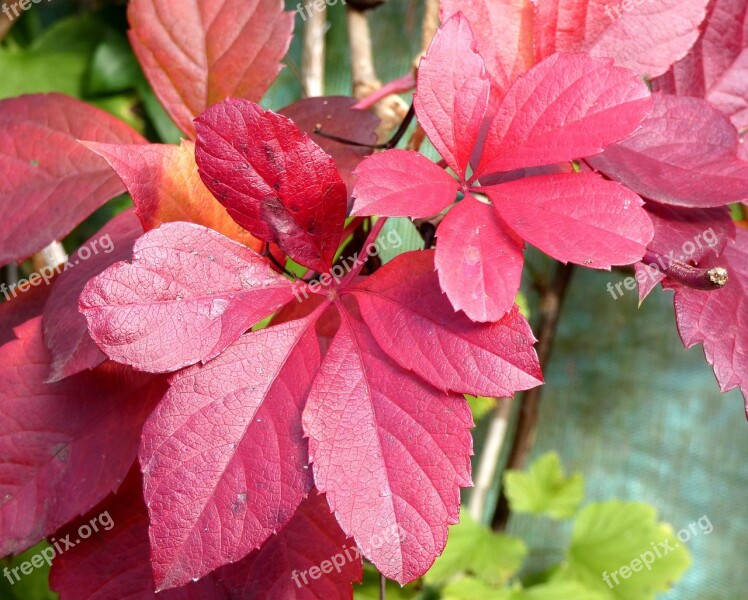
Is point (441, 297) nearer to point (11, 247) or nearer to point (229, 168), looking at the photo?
point (229, 168)

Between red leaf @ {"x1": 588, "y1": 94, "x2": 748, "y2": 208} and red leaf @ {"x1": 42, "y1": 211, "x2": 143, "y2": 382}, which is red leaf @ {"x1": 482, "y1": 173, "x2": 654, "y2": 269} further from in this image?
red leaf @ {"x1": 42, "y1": 211, "x2": 143, "y2": 382}

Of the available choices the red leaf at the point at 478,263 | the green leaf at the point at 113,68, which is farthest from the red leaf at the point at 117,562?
the green leaf at the point at 113,68

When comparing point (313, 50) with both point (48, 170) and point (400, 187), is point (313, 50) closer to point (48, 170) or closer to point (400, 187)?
point (48, 170)

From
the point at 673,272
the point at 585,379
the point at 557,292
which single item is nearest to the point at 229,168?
the point at 673,272

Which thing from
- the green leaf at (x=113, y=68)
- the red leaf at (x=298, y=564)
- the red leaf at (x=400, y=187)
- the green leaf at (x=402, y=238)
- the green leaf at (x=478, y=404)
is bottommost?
the green leaf at (x=478, y=404)

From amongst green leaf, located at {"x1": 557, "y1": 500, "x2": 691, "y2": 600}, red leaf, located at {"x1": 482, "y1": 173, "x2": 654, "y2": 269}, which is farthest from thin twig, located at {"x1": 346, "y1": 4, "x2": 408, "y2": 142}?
green leaf, located at {"x1": 557, "y1": 500, "x2": 691, "y2": 600}

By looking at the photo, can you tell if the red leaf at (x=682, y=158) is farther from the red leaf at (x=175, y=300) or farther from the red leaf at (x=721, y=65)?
the red leaf at (x=175, y=300)
